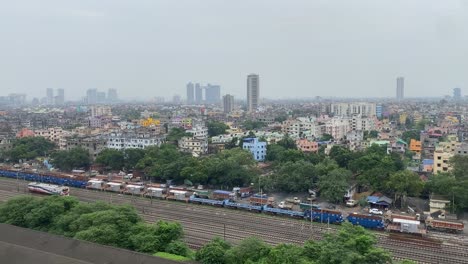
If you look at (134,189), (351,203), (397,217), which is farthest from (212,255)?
(134,189)

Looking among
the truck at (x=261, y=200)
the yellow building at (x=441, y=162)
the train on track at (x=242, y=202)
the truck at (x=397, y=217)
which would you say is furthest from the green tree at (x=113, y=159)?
the yellow building at (x=441, y=162)

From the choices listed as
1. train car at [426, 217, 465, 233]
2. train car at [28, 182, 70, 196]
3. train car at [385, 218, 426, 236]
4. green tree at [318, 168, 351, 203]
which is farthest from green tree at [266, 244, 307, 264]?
train car at [28, 182, 70, 196]

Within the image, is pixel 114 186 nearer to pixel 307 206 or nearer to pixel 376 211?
Result: pixel 307 206

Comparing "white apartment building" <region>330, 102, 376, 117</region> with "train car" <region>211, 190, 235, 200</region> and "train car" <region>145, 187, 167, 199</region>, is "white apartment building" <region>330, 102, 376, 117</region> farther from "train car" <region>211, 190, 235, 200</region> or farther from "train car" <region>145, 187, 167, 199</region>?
"train car" <region>145, 187, 167, 199</region>

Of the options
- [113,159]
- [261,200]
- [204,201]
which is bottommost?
[204,201]

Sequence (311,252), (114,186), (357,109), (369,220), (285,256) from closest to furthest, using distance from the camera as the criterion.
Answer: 1. (285,256)
2. (311,252)
3. (369,220)
4. (114,186)
5. (357,109)

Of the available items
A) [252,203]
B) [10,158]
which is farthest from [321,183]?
[10,158]

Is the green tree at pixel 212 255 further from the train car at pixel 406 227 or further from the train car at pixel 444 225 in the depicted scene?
the train car at pixel 444 225
